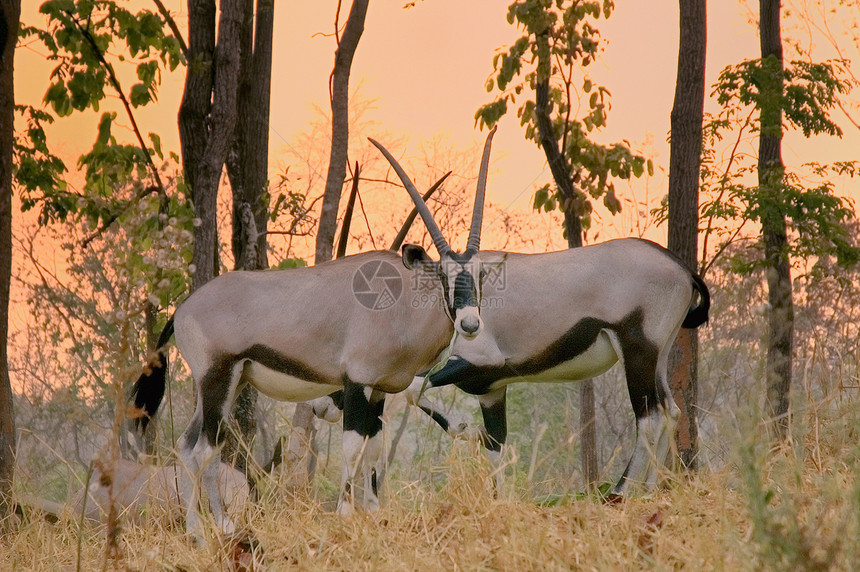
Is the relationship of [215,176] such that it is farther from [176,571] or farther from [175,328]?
[176,571]

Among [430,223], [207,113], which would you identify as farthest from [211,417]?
[207,113]

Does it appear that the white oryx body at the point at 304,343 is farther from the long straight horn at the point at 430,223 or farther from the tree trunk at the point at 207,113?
the tree trunk at the point at 207,113

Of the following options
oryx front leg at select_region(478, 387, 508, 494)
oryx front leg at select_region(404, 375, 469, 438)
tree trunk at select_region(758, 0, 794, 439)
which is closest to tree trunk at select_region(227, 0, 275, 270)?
oryx front leg at select_region(404, 375, 469, 438)

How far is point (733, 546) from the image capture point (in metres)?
3.53

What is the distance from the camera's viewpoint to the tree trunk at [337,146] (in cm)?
891

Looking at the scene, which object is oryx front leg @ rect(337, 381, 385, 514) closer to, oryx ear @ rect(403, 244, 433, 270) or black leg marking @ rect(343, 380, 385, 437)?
black leg marking @ rect(343, 380, 385, 437)

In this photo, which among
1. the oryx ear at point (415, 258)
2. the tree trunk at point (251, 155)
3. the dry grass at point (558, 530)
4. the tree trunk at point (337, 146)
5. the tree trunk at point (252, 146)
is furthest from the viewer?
the tree trunk at point (337, 146)

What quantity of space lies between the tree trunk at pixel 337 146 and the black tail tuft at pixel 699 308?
3405 mm

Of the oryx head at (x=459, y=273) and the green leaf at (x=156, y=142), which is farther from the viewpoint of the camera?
the green leaf at (x=156, y=142)

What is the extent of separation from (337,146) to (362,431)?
409 cm

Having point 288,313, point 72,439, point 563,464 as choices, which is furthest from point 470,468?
point 72,439

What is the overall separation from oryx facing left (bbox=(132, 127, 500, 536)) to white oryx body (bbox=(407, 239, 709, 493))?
0.51 metres

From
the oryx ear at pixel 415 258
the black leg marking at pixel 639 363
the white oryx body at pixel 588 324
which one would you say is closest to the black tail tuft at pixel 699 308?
the white oryx body at pixel 588 324

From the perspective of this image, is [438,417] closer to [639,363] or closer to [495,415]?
[495,415]
